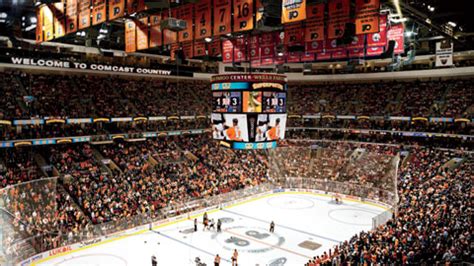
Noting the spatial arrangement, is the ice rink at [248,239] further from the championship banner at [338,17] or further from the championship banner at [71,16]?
the championship banner at [338,17]

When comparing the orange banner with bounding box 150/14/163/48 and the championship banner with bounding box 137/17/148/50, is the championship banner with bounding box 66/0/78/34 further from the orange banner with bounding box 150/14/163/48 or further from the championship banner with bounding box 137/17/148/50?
the orange banner with bounding box 150/14/163/48

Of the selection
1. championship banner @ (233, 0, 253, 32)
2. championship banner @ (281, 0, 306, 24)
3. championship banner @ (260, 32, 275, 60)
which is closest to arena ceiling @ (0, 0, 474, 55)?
championship banner @ (233, 0, 253, 32)

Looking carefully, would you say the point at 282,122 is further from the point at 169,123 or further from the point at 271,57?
the point at 169,123

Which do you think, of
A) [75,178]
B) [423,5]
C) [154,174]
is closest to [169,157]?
[154,174]

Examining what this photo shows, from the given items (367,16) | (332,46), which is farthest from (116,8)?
(332,46)

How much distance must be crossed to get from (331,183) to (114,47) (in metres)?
22.8

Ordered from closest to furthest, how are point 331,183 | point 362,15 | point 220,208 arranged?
point 362,15, point 220,208, point 331,183

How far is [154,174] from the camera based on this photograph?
95.8 ft

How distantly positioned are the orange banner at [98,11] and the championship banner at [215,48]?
8684 millimetres

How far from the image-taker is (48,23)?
16.0m

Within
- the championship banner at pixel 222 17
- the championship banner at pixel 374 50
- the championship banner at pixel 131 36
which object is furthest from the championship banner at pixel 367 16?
the championship banner at pixel 131 36

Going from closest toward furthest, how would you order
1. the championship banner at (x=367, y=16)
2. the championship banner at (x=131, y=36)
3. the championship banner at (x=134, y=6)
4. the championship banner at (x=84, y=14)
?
the championship banner at (x=367, y=16), the championship banner at (x=134, y=6), the championship banner at (x=84, y=14), the championship banner at (x=131, y=36)

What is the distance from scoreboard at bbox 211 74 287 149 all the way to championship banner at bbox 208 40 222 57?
6720 mm

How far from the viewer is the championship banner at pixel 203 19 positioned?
45.1 ft
